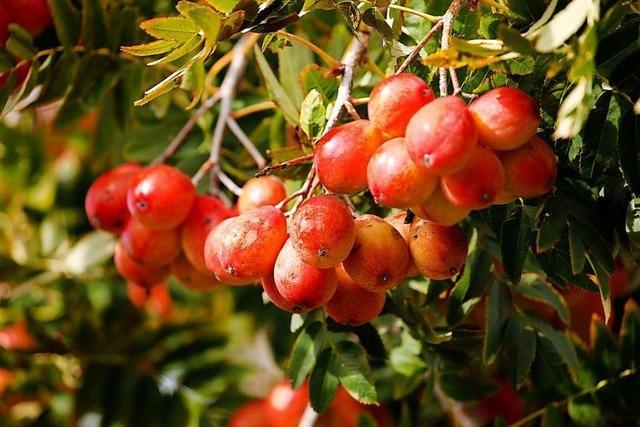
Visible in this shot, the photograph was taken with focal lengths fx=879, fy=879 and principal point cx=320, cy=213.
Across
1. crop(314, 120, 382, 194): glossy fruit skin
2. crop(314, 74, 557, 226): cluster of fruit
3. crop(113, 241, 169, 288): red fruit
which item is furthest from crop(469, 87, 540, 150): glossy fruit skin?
crop(113, 241, 169, 288): red fruit

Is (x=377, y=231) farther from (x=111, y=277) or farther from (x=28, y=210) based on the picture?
(x=28, y=210)

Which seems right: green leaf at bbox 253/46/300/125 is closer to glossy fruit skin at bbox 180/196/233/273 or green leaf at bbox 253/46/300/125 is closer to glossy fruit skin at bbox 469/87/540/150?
glossy fruit skin at bbox 180/196/233/273

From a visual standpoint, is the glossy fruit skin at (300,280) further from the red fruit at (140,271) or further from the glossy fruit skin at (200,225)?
the red fruit at (140,271)

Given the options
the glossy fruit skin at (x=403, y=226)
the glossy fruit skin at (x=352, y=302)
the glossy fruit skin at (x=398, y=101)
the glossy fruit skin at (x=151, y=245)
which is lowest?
the glossy fruit skin at (x=151, y=245)

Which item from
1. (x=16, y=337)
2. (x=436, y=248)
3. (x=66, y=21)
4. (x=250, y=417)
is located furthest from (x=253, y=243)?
(x=16, y=337)

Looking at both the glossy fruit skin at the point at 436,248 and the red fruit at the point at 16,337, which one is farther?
the red fruit at the point at 16,337

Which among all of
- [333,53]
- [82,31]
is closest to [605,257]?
[333,53]

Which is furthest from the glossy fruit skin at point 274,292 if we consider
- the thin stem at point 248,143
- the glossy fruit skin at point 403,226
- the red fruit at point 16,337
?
the red fruit at point 16,337
